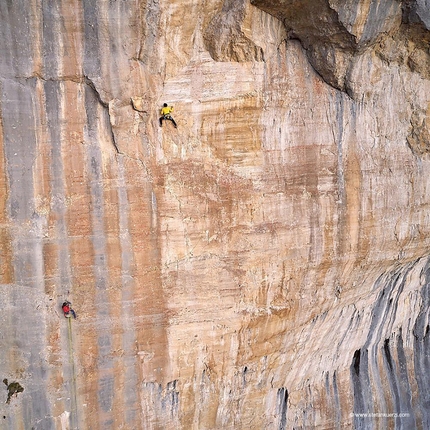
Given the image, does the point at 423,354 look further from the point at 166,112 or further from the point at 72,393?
the point at 166,112

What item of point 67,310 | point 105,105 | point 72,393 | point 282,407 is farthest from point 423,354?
point 105,105

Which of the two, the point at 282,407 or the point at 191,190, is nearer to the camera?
the point at 191,190

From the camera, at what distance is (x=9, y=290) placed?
7.38m

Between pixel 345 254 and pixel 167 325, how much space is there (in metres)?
3.78

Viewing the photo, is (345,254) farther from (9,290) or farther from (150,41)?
(9,290)

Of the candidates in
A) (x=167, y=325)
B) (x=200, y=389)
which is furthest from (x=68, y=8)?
(x=200, y=389)

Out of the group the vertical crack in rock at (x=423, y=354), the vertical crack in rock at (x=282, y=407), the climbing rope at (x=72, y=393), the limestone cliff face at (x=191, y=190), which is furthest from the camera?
the vertical crack in rock at (x=423, y=354)

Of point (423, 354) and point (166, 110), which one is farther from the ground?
point (166, 110)

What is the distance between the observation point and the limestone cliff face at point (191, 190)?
729cm

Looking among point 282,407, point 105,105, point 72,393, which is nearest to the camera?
point 105,105

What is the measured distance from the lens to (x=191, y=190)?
26.3 ft

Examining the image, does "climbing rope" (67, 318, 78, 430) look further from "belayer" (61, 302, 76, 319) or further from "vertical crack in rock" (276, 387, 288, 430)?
A: "vertical crack in rock" (276, 387, 288, 430)

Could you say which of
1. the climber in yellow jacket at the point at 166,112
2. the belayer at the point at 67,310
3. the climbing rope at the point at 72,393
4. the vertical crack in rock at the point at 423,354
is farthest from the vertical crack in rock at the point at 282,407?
the climber in yellow jacket at the point at 166,112

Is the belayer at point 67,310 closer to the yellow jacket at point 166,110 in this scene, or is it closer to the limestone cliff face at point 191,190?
the limestone cliff face at point 191,190
